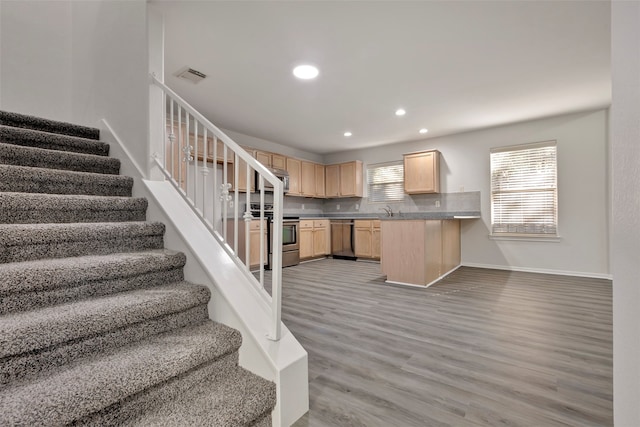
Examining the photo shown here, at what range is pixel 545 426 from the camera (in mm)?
1288

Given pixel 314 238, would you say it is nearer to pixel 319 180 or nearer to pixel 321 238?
pixel 321 238

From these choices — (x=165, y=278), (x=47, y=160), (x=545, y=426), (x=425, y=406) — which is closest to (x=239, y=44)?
(x=47, y=160)

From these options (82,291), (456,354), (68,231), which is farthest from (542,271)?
(68,231)

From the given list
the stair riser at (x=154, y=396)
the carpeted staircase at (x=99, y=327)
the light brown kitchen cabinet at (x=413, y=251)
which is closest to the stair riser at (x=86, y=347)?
the carpeted staircase at (x=99, y=327)

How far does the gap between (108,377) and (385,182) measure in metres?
5.89

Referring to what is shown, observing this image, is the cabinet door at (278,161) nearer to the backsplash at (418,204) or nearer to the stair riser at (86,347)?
the backsplash at (418,204)

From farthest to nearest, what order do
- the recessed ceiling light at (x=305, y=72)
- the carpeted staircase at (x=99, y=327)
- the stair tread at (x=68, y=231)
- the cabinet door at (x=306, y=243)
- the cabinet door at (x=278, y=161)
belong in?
the cabinet door at (x=306, y=243) → the cabinet door at (x=278, y=161) → the recessed ceiling light at (x=305, y=72) → the stair tread at (x=68, y=231) → the carpeted staircase at (x=99, y=327)

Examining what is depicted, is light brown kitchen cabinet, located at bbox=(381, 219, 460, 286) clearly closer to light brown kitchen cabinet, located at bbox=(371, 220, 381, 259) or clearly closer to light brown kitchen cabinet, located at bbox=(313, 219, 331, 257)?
light brown kitchen cabinet, located at bbox=(371, 220, 381, 259)

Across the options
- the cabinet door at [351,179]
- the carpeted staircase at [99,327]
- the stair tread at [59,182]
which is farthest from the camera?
the cabinet door at [351,179]

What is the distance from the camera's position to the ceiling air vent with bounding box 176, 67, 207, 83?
3.00m

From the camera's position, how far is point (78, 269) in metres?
1.31

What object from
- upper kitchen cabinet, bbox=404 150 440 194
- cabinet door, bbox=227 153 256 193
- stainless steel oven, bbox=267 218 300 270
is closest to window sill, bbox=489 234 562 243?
upper kitchen cabinet, bbox=404 150 440 194

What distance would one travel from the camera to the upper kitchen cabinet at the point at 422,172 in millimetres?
5379

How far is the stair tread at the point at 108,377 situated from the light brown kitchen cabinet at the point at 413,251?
286 cm
